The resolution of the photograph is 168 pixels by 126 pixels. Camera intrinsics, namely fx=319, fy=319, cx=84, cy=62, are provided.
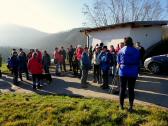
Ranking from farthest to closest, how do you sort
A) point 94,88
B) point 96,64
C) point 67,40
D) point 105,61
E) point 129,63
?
point 67,40, point 96,64, point 94,88, point 105,61, point 129,63

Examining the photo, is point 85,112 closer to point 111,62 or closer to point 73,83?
point 111,62

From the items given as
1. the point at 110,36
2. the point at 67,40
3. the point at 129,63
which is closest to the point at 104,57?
the point at 129,63

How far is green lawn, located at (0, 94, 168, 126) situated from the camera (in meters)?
9.09

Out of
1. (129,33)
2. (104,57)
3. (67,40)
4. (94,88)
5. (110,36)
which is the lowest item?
(94,88)

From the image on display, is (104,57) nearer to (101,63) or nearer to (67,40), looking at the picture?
(101,63)

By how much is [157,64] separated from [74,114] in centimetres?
1014

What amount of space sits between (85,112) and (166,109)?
2.65 meters

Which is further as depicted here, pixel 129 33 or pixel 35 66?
pixel 129 33

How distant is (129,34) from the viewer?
916 inches

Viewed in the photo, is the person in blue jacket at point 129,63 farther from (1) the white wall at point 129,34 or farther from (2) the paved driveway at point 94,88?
(1) the white wall at point 129,34

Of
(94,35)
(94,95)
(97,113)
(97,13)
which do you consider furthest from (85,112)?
(97,13)

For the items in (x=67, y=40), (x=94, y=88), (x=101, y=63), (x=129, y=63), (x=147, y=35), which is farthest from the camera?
(x=67, y=40)

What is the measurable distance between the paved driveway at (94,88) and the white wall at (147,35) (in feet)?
19.8

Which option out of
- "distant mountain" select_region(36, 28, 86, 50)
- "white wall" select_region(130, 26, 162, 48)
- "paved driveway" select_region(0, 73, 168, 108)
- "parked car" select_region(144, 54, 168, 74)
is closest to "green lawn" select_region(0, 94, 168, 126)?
"paved driveway" select_region(0, 73, 168, 108)
